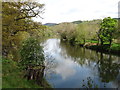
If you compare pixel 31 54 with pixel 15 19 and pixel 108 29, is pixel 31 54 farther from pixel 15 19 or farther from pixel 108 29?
pixel 108 29

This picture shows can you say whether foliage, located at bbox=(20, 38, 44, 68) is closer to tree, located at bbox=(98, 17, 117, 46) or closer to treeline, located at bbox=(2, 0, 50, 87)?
treeline, located at bbox=(2, 0, 50, 87)

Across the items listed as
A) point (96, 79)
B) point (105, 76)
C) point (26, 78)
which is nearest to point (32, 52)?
point (26, 78)

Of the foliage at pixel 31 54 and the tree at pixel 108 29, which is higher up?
the tree at pixel 108 29

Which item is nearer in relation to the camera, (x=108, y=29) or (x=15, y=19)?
Answer: (x=15, y=19)

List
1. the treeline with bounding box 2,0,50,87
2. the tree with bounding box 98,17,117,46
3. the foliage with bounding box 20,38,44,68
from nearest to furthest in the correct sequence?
the treeline with bounding box 2,0,50,87, the foliage with bounding box 20,38,44,68, the tree with bounding box 98,17,117,46

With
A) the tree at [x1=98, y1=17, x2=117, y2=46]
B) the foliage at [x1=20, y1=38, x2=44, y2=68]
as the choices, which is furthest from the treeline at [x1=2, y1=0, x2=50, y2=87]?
the tree at [x1=98, y1=17, x2=117, y2=46]

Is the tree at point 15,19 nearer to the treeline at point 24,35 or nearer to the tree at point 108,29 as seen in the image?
the treeline at point 24,35

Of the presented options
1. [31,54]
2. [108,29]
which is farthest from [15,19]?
[108,29]

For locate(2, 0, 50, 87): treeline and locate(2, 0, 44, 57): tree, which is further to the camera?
locate(2, 0, 44, 57): tree

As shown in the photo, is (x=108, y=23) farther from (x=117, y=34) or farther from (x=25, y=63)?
(x=25, y=63)

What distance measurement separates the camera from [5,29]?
13.1 metres

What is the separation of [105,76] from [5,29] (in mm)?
12267

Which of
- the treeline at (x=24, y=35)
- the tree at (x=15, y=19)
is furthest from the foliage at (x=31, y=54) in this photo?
the tree at (x=15, y=19)

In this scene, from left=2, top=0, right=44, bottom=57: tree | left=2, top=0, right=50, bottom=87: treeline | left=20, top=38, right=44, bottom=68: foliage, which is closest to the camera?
left=2, top=0, right=50, bottom=87: treeline
